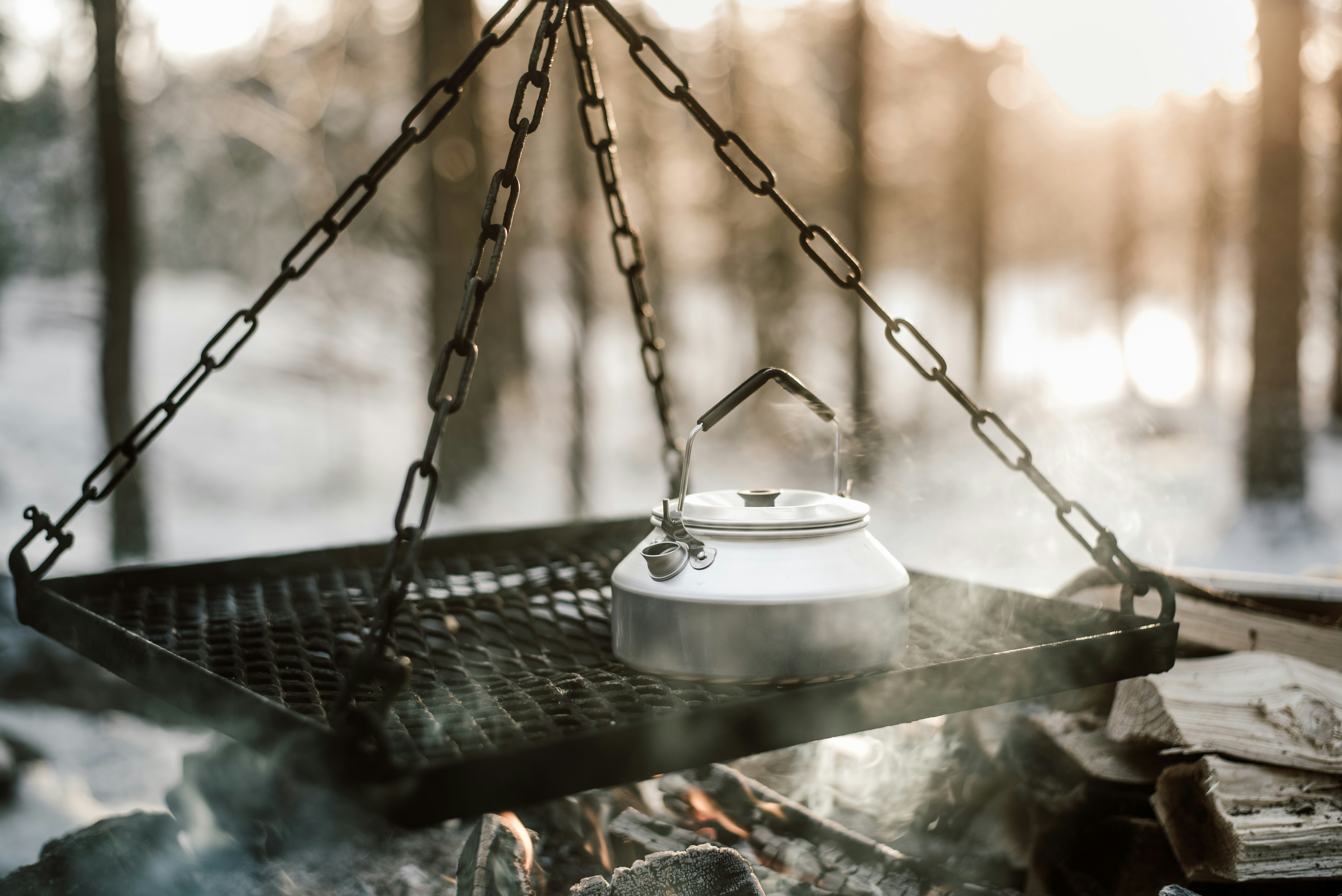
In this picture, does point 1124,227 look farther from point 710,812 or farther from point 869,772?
point 710,812

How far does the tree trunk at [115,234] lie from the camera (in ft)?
18.3

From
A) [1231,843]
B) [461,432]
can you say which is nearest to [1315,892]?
[1231,843]

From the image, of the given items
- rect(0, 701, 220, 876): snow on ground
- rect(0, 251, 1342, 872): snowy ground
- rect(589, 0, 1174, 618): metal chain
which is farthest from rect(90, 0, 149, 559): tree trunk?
rect(589, 0, 1174, 618): metal chain

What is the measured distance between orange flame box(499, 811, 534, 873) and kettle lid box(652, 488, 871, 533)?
72cm

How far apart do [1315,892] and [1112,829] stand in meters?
0.38

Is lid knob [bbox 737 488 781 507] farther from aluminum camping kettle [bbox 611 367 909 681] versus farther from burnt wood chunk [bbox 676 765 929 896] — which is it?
burnt wood chunk [bbox 676 765 929 896]

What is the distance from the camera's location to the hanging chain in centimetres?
102

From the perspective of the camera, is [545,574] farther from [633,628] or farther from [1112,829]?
[1112,829]

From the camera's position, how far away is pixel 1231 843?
1.77 m

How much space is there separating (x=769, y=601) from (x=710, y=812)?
3.52 ft

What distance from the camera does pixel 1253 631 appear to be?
2.31 m

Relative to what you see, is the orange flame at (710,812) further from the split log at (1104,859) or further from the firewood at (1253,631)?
the firewood at (1253,631)

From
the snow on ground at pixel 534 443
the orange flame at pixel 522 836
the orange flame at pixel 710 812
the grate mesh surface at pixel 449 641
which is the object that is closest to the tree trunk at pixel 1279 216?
the snow on ground at pixel 534 443

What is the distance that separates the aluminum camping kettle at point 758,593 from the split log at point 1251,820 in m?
0.88
